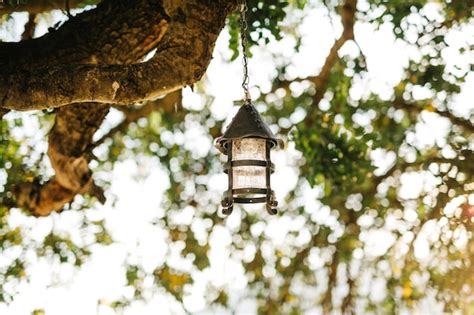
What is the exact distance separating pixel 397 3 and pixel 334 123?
1.05 metres

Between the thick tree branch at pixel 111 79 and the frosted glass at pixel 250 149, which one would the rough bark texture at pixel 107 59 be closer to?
the thick tree branch at pixel 111 79

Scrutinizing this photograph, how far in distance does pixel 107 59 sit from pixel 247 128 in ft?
3.06

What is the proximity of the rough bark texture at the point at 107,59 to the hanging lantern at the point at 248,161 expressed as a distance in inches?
11.9

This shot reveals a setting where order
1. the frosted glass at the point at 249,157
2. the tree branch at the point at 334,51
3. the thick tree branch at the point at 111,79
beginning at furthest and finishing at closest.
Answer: the tree branch at the point at 334,51, the frosted glass at the point at 249,157, the thick tree branch at the point at 111,79

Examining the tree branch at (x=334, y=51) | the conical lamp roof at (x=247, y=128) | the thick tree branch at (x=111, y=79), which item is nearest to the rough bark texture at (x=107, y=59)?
the thick tree branch at (x=111, y=79)

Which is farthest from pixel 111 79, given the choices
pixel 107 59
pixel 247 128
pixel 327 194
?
pixel 327 194

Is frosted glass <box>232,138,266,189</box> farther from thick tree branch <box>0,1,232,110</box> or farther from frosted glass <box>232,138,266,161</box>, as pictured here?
thick tree branch <box>0,1,232,110</box>

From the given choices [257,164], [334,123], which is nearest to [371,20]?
[334,123]

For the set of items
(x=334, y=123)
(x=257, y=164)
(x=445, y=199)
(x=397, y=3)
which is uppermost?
(x=397, y=3)

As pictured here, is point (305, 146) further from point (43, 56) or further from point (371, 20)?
point (43, 56)

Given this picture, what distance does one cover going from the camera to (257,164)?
3.16 metres

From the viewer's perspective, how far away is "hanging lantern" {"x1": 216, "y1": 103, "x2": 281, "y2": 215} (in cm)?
315

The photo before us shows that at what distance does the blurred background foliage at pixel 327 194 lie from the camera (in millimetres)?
5832

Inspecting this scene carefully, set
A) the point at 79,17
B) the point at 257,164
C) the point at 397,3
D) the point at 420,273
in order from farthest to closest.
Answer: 1. the point at 420,273
2. the point at 397,3
3. the point at 79,17
4. the point at 257,164
